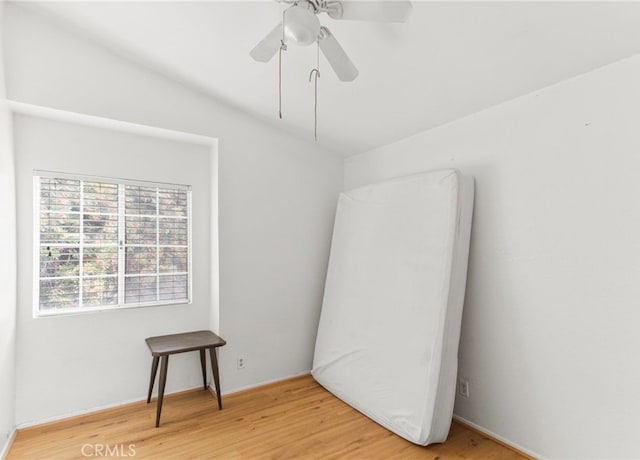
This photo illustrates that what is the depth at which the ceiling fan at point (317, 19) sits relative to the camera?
144 cm

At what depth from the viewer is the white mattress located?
2.27 metres

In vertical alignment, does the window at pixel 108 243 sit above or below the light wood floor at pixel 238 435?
above

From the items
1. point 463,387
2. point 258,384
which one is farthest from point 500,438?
point 258,384

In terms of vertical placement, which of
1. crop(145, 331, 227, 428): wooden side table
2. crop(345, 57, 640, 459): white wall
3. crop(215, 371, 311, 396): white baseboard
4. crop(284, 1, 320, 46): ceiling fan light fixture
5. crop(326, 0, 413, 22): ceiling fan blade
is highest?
crop(326, 0, 413, 22): ceiling fan blade

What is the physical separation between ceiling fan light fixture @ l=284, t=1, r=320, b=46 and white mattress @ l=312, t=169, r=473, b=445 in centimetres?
137

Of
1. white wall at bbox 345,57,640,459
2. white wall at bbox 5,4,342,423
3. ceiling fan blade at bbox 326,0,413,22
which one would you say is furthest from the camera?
white wall at bbox 5,4,342,423

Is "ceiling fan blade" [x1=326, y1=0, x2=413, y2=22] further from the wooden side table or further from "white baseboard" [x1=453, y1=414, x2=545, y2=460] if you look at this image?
"white baseboard" [x1=453, y1=414, x2=545, y2=460]

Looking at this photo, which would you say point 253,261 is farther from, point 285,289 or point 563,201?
point 563,201

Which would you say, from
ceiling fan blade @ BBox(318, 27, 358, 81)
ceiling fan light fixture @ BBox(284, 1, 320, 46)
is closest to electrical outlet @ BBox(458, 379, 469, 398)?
ceiling fan blade @ BBox(318, 27, 358, 81)

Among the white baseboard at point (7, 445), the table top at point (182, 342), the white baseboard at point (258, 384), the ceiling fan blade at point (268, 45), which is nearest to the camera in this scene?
the ceiling fan blade at point (268, 45)

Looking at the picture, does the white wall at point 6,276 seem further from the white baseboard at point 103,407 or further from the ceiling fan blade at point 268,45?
the ceiling fan blade at point 268,45

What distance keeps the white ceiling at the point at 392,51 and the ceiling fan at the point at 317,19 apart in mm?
312

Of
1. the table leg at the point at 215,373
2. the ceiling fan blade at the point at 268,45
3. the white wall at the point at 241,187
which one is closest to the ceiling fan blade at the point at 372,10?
the ceiling fan blade at the point at 268,45

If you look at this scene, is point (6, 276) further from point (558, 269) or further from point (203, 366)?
point (558, 269)
